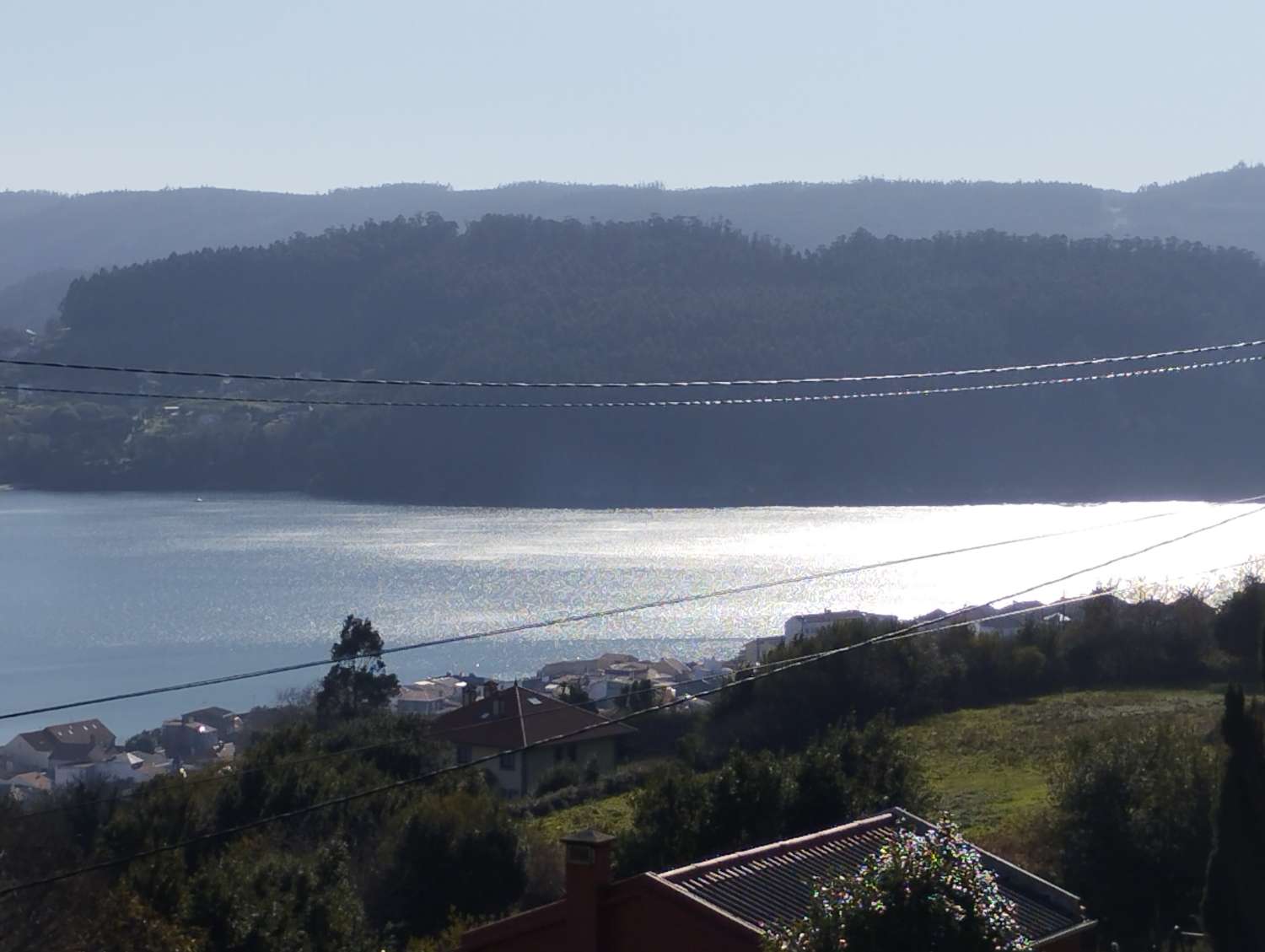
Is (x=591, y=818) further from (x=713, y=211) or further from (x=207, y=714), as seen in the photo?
(x=713, y=211)

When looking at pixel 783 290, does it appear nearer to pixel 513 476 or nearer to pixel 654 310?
pixel 654 310

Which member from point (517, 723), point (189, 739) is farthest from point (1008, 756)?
point (189, 739)

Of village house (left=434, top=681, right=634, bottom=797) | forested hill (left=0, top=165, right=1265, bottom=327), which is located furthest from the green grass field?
forested hill (left=0, top=165, right=1265, bottom=327)

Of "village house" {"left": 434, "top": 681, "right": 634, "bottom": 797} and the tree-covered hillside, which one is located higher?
the tree-covered hillside

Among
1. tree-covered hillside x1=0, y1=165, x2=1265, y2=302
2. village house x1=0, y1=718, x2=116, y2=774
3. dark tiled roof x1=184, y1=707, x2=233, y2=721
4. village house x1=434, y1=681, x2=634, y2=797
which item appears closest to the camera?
village house x1=434, y1=681, x2=634, y2=797

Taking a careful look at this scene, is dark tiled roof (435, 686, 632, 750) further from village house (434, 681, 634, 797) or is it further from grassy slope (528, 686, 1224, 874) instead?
grassy slope (528, 686, 1224, 874)

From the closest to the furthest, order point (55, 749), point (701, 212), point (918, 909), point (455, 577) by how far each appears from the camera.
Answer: point (918, 909) < point (55, 749) < point (455, 577) < point (701, 212)
